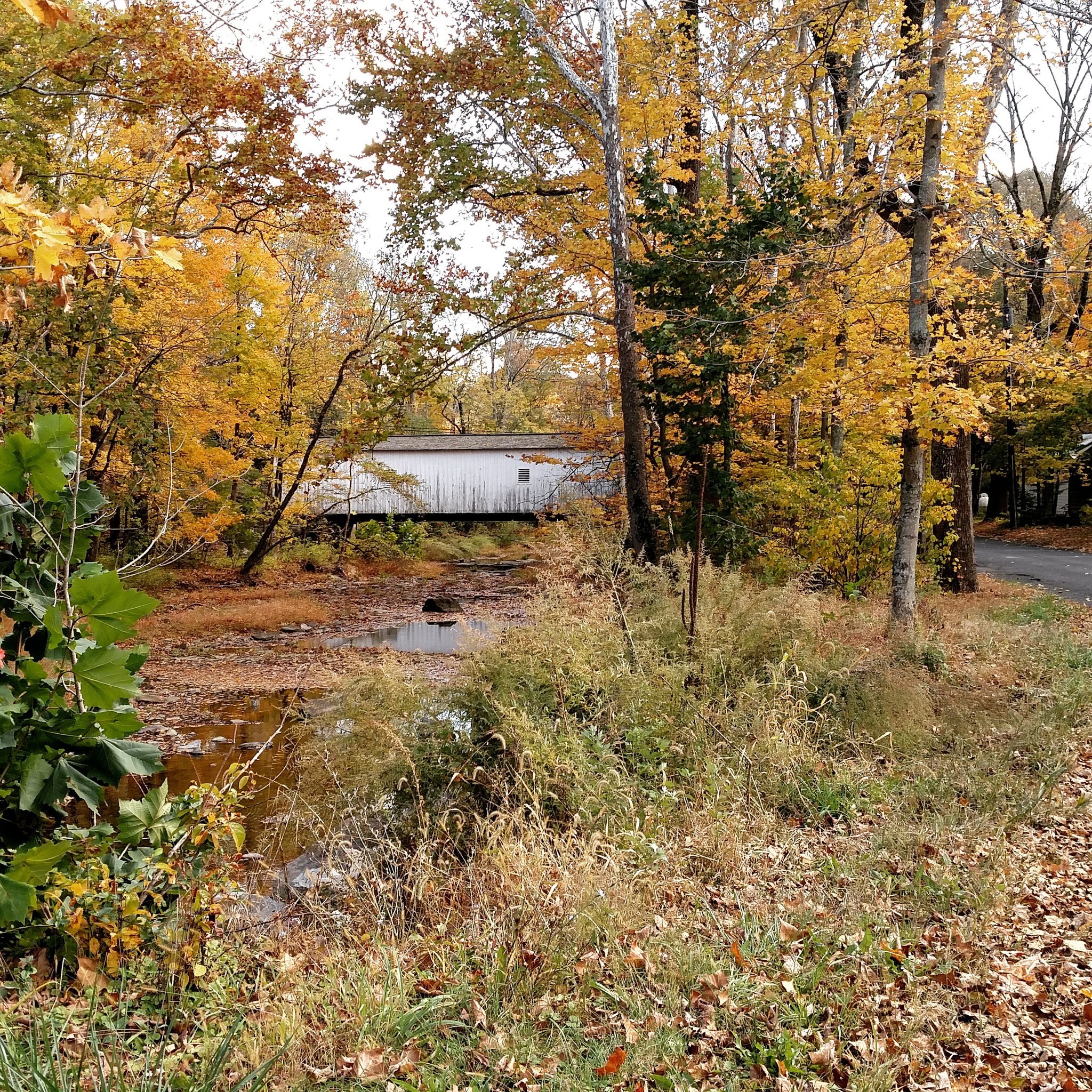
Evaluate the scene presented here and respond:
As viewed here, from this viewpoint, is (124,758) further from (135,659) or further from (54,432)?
(54,432)

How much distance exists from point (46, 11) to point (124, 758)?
2506mm

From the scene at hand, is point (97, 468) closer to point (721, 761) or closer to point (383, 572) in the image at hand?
point (383, 572)

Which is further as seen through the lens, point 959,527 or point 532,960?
point 959,527

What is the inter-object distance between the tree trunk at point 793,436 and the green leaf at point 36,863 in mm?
10890

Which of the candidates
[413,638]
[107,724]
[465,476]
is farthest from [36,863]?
[465,476]

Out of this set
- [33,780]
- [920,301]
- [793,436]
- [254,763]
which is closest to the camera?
[33,780]

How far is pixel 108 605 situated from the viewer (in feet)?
10.5

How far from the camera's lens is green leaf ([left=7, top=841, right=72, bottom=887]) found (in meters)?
2.88

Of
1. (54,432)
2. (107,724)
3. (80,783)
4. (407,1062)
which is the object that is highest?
(54,432)

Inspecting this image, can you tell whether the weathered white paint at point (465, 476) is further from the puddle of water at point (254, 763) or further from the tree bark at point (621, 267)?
the puddle of water at point (254, 763)

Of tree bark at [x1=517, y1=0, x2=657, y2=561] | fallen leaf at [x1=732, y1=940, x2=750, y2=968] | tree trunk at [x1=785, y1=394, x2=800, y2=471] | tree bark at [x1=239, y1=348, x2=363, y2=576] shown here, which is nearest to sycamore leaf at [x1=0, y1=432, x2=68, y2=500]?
fallen leaf at [x1=732, y1=940, x2=750, y2=968]

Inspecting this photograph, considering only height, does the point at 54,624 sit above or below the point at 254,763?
above

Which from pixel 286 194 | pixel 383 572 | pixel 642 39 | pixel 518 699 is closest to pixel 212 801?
pixel 518 699

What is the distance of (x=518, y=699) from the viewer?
5.50 metres
